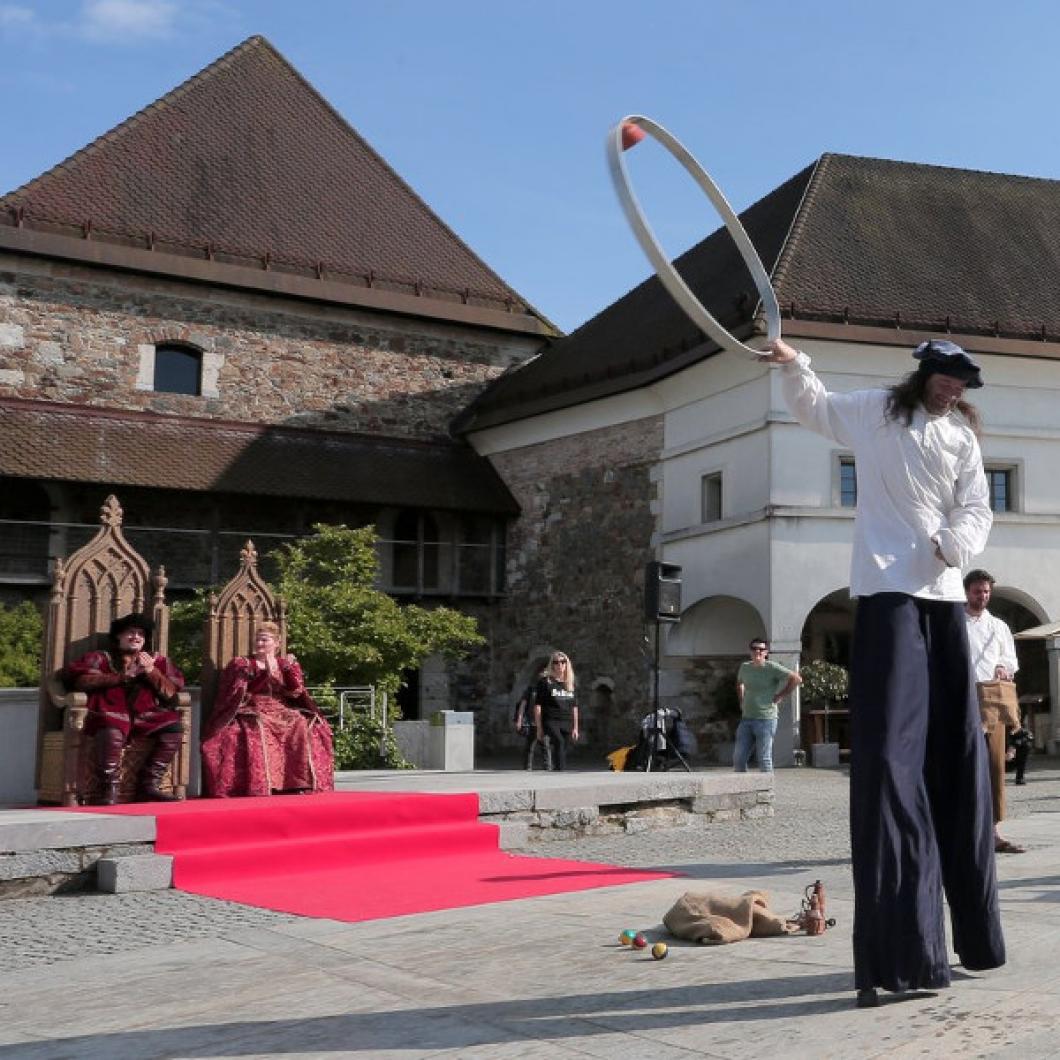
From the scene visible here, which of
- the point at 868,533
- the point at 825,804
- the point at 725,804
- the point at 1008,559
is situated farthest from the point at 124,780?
the point at 1008,559

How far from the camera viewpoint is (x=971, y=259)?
2378 centimetres

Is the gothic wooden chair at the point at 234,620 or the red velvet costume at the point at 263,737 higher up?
the gothic wooden chair at the point at 234,620

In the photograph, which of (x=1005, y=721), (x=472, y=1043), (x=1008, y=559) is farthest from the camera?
(x=1008, y=559)

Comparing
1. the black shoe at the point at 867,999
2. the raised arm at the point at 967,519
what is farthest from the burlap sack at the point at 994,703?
the black shoe at the point at 867,999

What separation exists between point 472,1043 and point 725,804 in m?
7.54

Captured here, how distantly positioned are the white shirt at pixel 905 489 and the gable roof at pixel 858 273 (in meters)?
16.0

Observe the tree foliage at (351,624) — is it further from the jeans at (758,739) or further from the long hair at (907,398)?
the long hair at (907,398)

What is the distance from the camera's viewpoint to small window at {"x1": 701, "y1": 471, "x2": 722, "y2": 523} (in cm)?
2295

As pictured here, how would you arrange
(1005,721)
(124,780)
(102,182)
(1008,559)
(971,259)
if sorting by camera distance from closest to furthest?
(1005,721) < (124,780) < (1008,559) < (971,259) < (102,182)

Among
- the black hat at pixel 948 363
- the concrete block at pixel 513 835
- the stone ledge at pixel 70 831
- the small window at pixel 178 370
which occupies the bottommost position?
the concrete block at pixel 513 835

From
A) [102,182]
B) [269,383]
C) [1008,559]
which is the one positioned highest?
[102,182]

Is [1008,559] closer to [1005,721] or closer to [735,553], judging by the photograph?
[735,553]

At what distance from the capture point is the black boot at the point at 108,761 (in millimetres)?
8586

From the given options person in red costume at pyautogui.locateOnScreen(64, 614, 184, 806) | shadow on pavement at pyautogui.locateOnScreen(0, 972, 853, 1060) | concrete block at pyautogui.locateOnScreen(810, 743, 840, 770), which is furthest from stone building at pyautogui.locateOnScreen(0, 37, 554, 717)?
shadow on pavement at pyautogui.locateOnScreen(0, 972, 853, 1060)
